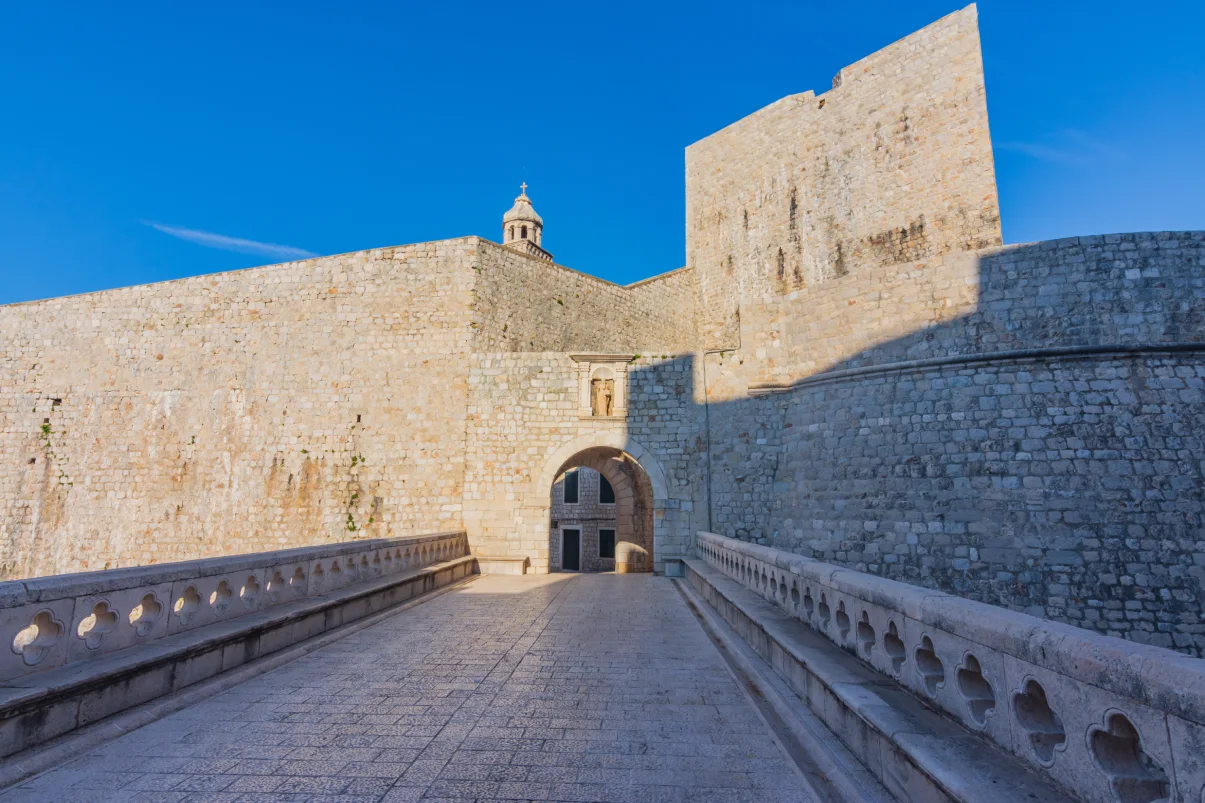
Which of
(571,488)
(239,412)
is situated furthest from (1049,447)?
(571,488)

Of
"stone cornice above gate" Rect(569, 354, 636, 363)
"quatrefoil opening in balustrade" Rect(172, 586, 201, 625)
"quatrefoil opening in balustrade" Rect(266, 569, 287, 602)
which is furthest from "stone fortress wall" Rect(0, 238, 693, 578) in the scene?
"quatrefoil opening in balustrade" Rect(172, 586, 201, 625)

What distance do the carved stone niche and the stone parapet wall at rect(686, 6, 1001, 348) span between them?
22.1 ft

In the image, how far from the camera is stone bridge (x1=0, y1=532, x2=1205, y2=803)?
1.89 metres

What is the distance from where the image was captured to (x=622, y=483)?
16000mm

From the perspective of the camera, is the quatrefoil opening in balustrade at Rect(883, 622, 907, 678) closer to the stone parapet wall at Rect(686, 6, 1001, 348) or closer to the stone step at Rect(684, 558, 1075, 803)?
the stone step at Rect(684, 558, 1075, 803)

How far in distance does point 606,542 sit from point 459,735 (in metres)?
23.2

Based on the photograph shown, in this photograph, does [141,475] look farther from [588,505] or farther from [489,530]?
[588,505]

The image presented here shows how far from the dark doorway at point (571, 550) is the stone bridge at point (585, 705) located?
2070cm

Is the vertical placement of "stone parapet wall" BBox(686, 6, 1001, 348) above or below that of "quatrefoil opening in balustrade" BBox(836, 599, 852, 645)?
above

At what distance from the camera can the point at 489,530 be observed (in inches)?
530

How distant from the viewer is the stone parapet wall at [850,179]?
1677cm

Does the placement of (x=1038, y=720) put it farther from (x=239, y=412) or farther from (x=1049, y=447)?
(x=239, y=412)

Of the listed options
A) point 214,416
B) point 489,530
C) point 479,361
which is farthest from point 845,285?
point 214,416

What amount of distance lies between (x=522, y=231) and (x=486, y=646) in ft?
105
